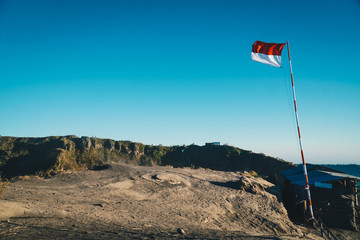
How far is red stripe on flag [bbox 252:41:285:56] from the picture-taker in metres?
15.3

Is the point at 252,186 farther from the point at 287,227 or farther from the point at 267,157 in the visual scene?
the point at 267,157

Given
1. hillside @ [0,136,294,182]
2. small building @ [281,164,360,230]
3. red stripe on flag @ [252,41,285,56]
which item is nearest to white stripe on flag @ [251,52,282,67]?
red stripe on flag @ [252,41,285,56]

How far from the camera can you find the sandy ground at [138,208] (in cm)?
802

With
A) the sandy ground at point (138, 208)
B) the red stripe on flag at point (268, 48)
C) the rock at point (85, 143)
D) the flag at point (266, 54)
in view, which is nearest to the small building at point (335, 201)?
the sandy ground at point (138, 208)

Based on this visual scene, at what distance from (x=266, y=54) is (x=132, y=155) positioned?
93.9 feet

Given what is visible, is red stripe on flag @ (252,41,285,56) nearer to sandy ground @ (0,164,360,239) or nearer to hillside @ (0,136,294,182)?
sandy ground @ (0,164,360,239)

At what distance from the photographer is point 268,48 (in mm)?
15352

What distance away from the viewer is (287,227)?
12969 mm

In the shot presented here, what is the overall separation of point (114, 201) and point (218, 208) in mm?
6734

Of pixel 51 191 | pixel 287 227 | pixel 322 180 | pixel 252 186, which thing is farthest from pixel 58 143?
pixel 322 180

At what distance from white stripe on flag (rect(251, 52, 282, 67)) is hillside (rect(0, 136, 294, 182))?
17.6 metres

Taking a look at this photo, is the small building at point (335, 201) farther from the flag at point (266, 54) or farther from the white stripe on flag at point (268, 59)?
the flag at point (266, 54)

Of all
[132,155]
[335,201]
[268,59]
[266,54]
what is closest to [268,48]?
[266,54]

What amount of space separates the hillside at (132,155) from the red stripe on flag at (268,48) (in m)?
18.0
